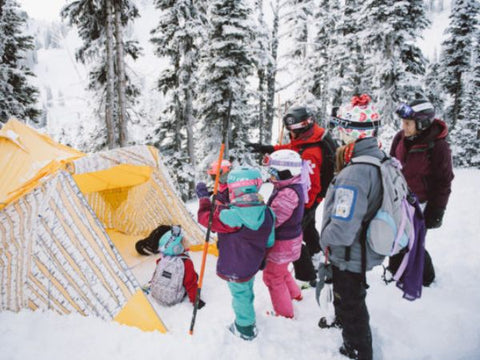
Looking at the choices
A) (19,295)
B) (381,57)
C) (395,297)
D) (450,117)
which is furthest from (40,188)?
(450,117)

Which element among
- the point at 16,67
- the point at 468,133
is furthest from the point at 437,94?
the point at 16,67

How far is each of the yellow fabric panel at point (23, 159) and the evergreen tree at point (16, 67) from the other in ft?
25.9

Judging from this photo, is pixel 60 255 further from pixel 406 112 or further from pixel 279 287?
pixel 406 112

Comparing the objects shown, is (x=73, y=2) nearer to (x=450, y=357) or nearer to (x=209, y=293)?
(x=209, y=293)

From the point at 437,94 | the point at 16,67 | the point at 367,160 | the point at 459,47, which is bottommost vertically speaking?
the point at 367,160

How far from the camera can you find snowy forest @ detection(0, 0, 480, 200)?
973cm

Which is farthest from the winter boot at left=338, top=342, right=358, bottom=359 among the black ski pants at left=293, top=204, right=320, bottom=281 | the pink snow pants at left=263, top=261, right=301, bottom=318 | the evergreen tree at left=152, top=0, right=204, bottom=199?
the evergreen tree at left=152, top=0, right=204, bottom=199

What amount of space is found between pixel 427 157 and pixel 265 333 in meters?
2.51

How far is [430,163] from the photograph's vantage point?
3.05 meters

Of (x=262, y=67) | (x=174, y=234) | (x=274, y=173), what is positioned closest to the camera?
(x=274, y=173)

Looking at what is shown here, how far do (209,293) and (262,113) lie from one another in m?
14.6

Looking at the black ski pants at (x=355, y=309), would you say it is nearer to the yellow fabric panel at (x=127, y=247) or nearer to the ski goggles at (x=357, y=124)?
the ski goggles at (x=357, y=124)

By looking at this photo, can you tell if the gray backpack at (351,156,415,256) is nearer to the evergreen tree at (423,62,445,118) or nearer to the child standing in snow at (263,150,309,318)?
the child standing in snow at (263,150,309,318)

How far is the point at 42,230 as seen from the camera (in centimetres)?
295
